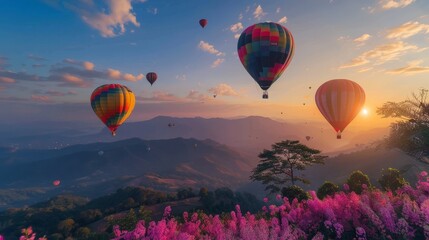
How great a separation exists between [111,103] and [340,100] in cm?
3728

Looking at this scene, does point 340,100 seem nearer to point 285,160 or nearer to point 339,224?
point 285,160

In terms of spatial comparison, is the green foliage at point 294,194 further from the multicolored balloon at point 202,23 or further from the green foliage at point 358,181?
the multicolored balloon at point 202,23

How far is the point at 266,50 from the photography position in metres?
39.9

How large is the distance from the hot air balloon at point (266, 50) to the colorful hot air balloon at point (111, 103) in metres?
23.6

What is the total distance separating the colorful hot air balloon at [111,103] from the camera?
50844 mm

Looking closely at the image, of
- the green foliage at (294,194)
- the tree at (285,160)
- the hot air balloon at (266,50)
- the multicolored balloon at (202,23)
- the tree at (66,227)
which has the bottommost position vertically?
the tree at (66,227)

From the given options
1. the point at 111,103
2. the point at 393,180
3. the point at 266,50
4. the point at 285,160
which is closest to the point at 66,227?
the point at 111,103

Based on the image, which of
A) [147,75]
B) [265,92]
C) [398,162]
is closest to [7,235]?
[147,75]

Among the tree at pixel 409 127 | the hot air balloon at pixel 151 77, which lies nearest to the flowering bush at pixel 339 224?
the tree at pixel 409 127

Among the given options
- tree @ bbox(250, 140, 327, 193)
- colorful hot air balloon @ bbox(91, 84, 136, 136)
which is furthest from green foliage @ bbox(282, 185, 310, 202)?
colorful hot air balloon @ bbox(91, 84, 136, 136)

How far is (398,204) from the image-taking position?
14703mm

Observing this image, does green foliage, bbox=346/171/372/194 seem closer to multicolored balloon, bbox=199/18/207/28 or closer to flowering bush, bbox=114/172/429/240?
flowering bush, bbox=114/172/429/240

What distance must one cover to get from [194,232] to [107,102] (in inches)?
1623

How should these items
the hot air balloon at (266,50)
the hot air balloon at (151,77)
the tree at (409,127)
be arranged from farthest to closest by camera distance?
1. the hot air balloon at (151,77)
2. the hot air balloon at (266,50)
3. the tree at (409,127)
